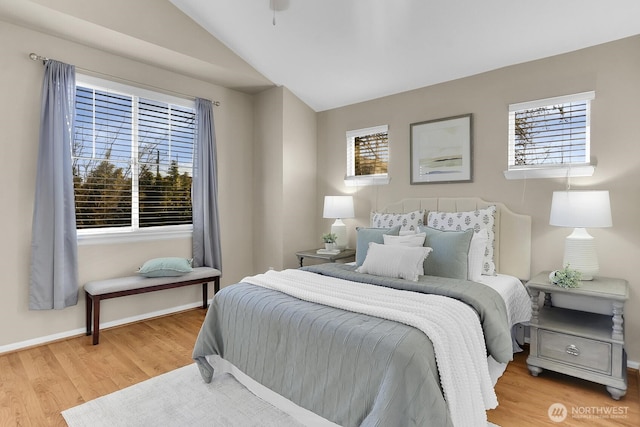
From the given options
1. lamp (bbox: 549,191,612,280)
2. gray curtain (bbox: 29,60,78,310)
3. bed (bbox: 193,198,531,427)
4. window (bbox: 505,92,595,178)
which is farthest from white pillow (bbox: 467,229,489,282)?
gray curtain (bbox: 29,60,78,310)

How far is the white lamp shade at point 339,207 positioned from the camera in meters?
4.15

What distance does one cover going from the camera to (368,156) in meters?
4.35

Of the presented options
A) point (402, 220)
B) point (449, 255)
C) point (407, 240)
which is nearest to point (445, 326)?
point (449, 255)

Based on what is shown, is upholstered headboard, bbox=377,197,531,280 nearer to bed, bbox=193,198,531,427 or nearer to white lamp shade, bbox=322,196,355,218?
bed, bbox=193,198,531,427

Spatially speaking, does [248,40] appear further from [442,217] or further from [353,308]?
[353,308]

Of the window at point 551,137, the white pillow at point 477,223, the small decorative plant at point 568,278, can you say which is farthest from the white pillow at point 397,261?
the window at point 551,137

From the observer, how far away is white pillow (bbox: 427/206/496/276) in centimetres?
306

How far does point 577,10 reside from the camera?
2520mm

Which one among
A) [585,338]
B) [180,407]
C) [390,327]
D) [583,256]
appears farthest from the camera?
[583,256]

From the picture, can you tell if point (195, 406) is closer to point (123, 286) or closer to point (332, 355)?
point (332, 355)

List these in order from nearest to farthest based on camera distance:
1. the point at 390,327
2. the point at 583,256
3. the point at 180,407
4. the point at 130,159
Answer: the point at 390,327
the point at 180,407
the point at 583,256
the point at 130,159

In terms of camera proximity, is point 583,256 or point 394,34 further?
point 394,34

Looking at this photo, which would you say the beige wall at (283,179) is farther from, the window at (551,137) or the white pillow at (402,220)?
the window at (551,137)

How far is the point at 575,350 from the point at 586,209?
99cm
